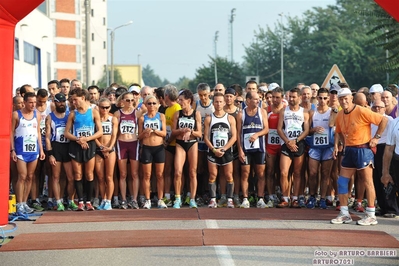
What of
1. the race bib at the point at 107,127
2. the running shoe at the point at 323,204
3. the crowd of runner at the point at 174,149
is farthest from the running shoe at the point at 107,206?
the running shoe at the point at 323,204

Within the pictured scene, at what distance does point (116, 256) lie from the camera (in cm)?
984

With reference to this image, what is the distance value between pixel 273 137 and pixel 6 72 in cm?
635

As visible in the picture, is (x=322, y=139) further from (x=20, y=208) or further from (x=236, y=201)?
(x=20, y=208)

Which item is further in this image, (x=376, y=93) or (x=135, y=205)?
(x=135, y=205)

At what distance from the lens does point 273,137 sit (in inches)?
606

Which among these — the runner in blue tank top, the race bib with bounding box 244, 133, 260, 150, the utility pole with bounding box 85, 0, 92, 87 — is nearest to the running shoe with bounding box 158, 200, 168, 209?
the runner in blue tank top

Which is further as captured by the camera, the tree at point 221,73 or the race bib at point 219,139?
the tree at point 221,73

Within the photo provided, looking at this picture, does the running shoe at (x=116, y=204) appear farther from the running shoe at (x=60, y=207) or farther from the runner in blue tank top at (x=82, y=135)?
the running shoe at (x=60, y=207)

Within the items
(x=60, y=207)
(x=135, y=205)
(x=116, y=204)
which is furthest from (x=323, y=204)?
(x=60, y=207)

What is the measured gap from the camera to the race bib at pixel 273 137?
50.4 feet

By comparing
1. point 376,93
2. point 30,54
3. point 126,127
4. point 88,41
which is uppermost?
point 30,54

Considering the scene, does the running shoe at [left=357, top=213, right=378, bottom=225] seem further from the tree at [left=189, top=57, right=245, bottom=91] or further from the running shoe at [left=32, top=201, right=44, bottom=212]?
the tree at [left=189, top=57, right=245, bottom=91]

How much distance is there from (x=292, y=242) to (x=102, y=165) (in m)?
5.25

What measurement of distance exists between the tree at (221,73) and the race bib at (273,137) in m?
64.1
